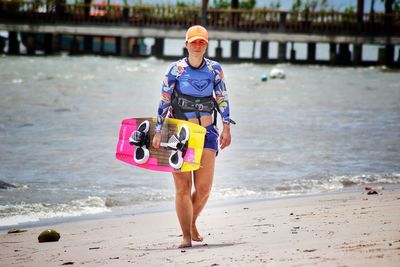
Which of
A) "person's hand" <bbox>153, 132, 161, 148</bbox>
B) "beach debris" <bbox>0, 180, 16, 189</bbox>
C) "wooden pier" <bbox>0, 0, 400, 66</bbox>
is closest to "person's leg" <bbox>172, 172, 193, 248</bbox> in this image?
"person's hand" <bbox>153, 132, 161, 148</bbox>

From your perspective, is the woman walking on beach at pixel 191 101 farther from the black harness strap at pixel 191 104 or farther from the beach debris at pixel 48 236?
the beach debris at pixel 48 236

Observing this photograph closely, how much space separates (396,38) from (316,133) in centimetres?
3301

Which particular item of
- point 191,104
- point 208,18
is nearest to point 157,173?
point 191,104

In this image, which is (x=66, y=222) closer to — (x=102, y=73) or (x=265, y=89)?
(x=265, y=89)

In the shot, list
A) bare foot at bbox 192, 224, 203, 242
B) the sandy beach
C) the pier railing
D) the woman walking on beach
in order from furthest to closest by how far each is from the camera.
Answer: the pier railing → bare foot at bbox 192, 224, 203, 242 → the woman walking on beach → the sandy beach

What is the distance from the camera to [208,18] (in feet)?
166

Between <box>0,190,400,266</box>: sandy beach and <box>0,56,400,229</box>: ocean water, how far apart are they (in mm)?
975

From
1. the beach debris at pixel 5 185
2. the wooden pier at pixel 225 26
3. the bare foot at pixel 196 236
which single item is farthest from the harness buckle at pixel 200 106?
the wooden pier at pixel 225 26

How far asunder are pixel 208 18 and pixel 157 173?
40236mm

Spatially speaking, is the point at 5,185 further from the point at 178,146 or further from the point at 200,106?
the point at 200,106

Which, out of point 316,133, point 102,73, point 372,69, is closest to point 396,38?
point 372,69

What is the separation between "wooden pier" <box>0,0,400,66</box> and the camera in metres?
47.8

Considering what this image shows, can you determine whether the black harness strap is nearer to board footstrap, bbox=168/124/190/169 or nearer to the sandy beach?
board footstrap, bbox=168/124/190/169

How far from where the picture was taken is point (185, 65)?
5930 millimetres
